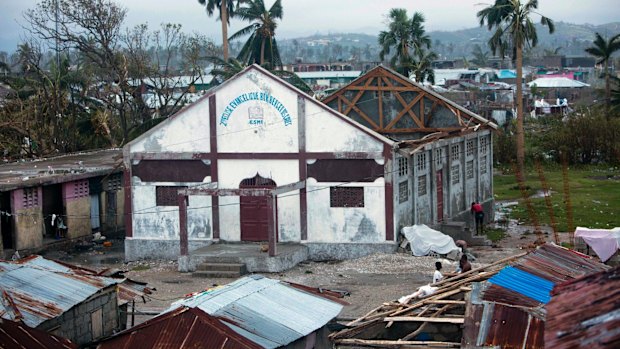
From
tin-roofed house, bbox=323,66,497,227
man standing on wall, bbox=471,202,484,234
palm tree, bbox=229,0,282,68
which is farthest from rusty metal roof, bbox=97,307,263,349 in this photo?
palm tree, bbox=229,0,282,68

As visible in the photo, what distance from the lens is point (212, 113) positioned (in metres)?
30.3

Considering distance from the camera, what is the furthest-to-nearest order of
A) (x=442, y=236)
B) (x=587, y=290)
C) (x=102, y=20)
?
(x=102, y=20) → (x=442, y=236) → (x=587, y=290)

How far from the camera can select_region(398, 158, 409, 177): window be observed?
29844 millimetres

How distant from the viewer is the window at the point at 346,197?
2953 cm

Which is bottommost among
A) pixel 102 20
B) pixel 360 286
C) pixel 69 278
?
pixel 360 286

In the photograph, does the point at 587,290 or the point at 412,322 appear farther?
the point at 412,322

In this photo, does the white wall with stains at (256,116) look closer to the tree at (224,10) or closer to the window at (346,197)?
the window at (346,197)

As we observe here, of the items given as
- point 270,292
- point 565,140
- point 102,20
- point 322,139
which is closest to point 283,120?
point 322,139

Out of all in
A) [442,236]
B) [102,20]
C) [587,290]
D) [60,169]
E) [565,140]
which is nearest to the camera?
[587,290]

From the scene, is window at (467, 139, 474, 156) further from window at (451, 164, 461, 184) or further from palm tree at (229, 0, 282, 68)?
palm tree at (229, 0, 282, 68)

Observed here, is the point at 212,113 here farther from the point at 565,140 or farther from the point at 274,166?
the point at 565,140

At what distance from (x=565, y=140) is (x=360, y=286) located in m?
28.5

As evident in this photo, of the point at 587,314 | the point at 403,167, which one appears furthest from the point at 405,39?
the point at 587,314

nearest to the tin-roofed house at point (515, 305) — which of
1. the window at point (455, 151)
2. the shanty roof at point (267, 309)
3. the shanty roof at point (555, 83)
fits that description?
the shanty roof at point (267, 309)
